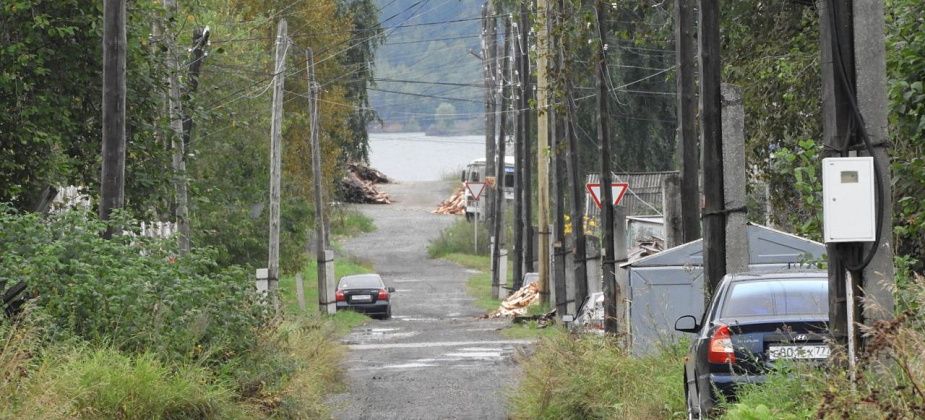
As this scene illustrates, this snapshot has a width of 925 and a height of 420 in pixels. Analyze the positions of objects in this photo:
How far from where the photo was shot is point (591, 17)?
722 inches

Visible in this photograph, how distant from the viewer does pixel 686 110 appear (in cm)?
1672

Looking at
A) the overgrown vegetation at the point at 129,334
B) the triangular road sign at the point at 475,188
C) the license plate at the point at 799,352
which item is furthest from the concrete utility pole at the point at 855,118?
the triangular road sign at the point at 475,188

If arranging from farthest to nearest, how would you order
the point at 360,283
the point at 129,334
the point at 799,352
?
1. the point at 360,283
2. the point at 129,334
3. the point at 799,352

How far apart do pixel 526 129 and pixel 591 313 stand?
19.1 meters

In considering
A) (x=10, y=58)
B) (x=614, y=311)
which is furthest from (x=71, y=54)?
(x=614, y=311)

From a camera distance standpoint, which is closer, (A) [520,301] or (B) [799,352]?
(B) [799,352]

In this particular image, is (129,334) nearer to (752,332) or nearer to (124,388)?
(124,388)

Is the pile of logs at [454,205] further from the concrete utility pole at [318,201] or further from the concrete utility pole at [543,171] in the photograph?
the concrete utility pole at [543,171]

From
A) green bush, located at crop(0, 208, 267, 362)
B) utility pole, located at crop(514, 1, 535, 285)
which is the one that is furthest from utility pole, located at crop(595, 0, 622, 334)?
utility pole, located at crop(514, 1, 535, 285)

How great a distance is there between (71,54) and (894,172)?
37.0 feet

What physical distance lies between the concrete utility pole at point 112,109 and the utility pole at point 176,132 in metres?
3.55

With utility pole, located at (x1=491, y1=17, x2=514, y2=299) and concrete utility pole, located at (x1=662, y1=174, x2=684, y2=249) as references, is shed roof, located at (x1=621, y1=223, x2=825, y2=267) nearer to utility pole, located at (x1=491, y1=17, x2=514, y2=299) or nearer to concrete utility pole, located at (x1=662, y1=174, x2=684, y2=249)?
concrete utility pole, located at (x1=662, y1=174, x2=684, y2=249)

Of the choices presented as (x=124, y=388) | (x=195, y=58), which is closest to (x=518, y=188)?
(x=195, y=58)

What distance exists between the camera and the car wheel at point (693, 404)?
11.4m
